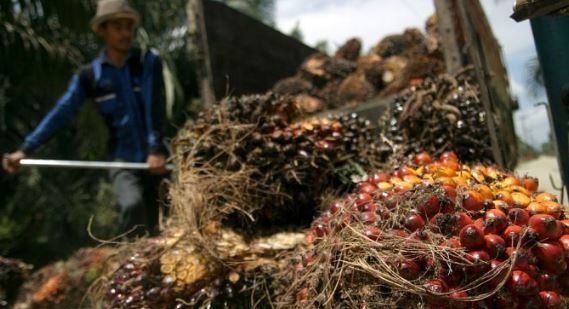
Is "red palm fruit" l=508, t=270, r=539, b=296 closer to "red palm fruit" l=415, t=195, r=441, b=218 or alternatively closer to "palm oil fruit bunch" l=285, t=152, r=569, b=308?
"palm oil fruit bunch" l=285, t=152, r=569, b=308

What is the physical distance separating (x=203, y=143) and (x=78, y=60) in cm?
626

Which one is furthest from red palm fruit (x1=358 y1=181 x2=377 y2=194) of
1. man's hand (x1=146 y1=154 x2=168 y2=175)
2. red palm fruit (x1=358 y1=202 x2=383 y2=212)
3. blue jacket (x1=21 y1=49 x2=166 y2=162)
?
blue jacket (x1=21 y1=49 x2=166 y2=162)

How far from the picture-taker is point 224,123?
2.52m

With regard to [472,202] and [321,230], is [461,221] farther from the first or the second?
[321,230]

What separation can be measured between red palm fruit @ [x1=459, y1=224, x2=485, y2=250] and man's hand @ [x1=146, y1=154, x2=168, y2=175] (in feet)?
7.36

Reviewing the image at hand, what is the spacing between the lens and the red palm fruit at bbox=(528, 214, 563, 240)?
1.43 meters

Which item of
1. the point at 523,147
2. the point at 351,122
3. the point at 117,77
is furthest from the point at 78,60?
the point at 523,147

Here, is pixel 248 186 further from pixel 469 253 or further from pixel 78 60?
pixel 78 60

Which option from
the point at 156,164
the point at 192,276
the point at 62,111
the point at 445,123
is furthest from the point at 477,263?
the point at 62,111

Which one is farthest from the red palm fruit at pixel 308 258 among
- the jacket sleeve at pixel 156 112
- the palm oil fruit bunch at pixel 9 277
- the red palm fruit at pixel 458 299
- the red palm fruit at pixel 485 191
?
the palm oil fruit bunch at pixel 9 277

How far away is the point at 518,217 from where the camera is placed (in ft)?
4.87

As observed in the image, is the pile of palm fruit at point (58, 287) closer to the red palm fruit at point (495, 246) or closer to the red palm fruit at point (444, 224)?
the red palm fruit at point (444, 224)

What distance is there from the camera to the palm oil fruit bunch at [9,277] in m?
3.15

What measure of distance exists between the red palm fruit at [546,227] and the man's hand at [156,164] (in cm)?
233
